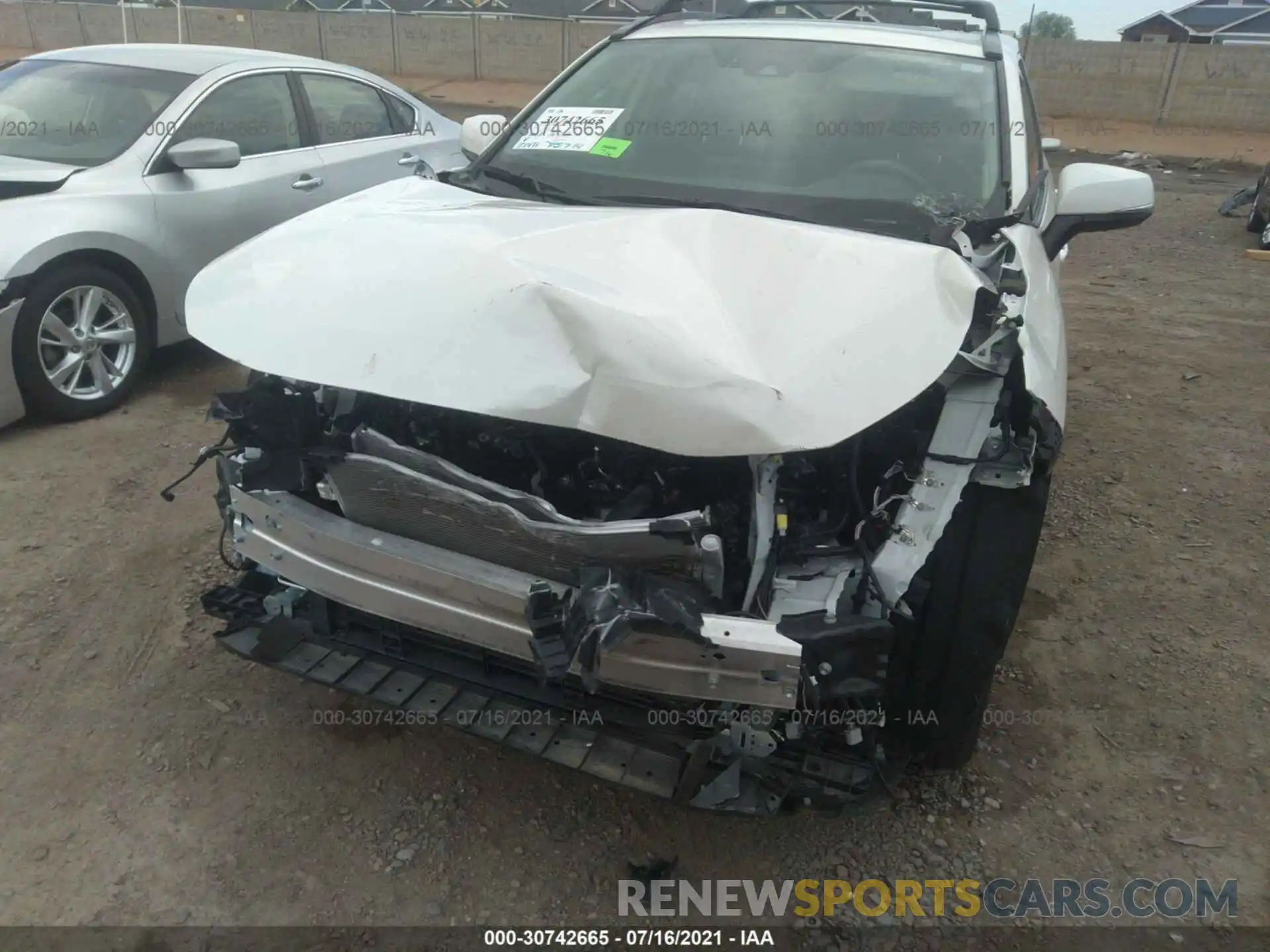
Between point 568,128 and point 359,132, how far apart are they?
116 inches

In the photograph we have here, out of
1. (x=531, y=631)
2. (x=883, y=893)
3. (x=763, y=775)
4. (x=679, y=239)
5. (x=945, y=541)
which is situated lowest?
(x=883, y=893)

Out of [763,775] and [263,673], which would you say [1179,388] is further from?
[263,673]

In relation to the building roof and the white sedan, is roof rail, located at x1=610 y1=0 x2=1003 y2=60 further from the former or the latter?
the building roof

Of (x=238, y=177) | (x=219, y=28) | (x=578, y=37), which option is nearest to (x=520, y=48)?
(x=578, y=37)

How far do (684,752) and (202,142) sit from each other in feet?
13.0

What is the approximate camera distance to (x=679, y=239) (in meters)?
2.24

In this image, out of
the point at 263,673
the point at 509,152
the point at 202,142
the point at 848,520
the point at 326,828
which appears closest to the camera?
the point at 848,520

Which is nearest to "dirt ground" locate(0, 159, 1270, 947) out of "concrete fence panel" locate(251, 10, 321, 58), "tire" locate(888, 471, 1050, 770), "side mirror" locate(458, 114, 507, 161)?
"tire" locate(888, 471, 1050, 770)

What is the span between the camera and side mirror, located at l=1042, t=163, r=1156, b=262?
293cm

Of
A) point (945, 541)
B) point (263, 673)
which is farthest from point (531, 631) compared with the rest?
point (263, 673)

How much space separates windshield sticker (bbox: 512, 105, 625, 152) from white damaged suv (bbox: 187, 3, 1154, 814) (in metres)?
0.68

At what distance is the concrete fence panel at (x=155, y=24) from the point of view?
24.4m

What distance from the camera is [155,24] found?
2545cm

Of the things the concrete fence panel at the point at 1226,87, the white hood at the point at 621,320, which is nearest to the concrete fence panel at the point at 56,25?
the concrete fence panel at the point at 1226,87
